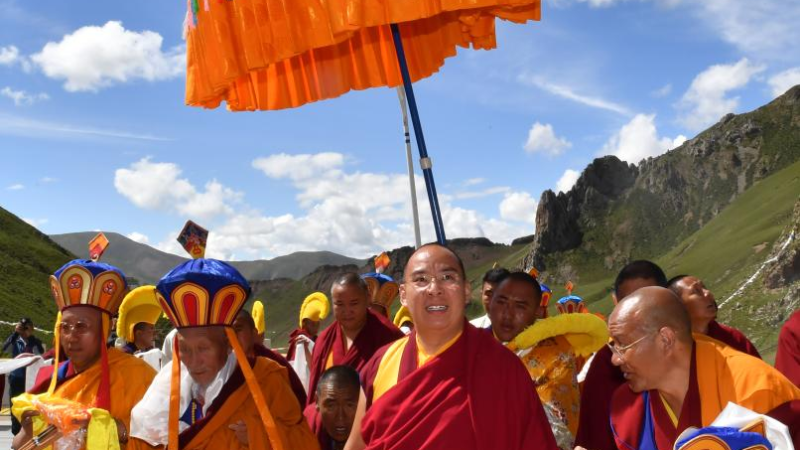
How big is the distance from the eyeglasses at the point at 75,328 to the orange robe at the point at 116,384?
0.19 m

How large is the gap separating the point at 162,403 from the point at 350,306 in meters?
1.96

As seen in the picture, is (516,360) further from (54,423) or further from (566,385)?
(54,423)

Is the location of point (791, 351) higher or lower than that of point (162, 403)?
lower

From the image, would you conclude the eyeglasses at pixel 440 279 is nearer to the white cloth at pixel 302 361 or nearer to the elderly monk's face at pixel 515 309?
the elderly monk's face at pixel 515 309

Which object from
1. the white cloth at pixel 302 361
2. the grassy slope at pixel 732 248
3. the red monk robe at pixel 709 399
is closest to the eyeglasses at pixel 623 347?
the red monk robe at pixel 709 399

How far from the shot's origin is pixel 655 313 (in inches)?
109

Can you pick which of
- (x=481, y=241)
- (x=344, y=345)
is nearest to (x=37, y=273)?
(x=344, y=345)

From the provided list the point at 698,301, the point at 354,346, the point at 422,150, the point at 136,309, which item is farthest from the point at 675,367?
the point at 136,309

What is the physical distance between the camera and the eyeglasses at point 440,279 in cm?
295

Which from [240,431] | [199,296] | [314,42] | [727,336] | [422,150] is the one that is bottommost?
[727,336]

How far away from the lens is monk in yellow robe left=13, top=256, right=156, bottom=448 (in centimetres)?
387

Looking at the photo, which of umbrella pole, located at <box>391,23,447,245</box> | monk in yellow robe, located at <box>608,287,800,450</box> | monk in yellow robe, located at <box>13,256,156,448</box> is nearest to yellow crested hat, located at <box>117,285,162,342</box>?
monk in yellow robe, located at <box>13,256,156,448</box>

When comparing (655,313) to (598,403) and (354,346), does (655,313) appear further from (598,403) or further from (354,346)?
(354,346)

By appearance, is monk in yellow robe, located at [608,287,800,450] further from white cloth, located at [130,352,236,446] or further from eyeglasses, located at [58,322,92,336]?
eyeglasses, located at [58,322,92,336]
